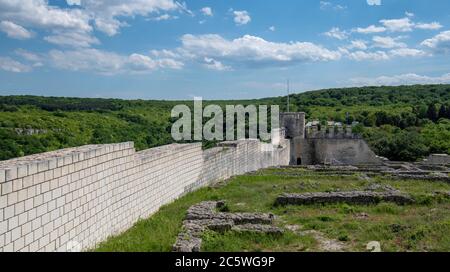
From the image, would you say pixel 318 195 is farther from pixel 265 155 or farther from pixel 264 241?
pixel 265 155

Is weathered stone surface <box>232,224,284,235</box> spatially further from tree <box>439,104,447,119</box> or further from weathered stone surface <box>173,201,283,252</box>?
tree <box>439,104,447,119</box>

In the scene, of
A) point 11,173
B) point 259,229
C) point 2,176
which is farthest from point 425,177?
point 2,176

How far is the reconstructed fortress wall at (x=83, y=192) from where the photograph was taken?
5.30 meters

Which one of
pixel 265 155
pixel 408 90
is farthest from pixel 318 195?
pixel 408 90

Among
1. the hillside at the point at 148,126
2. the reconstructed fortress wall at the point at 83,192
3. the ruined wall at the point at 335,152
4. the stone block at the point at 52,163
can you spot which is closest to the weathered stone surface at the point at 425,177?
the reconstructed fortress wall at the point at 83,192

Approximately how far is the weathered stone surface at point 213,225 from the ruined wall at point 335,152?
21705mm

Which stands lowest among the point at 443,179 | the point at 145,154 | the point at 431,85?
the point at 443,179

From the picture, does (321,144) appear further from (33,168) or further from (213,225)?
(33,168)

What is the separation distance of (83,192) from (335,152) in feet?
82.2

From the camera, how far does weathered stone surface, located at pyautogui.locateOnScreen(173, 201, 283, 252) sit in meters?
6.72

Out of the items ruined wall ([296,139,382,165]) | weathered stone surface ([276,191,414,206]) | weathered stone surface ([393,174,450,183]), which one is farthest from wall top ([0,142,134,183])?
ruined wall ([296,139,382,165])

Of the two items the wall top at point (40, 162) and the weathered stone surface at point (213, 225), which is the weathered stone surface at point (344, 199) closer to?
the weathered stone surface at point (213, 225)
